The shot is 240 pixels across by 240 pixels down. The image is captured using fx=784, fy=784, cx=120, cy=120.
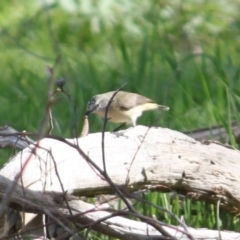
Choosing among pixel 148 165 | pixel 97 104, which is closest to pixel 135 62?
pixel 97 104

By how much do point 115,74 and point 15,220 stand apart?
11.7 ft

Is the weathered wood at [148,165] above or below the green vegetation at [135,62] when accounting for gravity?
below

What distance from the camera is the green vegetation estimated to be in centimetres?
529

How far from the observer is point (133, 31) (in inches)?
322

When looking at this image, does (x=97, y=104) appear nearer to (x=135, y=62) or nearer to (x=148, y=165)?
(x=148, y=165)

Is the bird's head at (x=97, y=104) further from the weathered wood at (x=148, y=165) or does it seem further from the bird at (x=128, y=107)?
the weathered wood at (x=148, y=165)

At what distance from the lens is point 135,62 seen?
7090 mm

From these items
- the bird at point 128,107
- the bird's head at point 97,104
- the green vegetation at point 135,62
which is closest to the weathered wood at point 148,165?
the green vegetation at point 135,62

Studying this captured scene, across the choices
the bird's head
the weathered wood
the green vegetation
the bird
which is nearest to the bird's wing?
the bird

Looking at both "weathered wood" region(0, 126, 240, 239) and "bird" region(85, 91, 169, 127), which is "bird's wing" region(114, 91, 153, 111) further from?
"weathered wood" region(0, 126, 240, 239)

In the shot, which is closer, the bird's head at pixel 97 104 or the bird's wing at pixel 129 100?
the bird's head at pixel 97 104

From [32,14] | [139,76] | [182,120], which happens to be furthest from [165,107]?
[32,14]

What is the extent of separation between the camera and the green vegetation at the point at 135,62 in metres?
5.29

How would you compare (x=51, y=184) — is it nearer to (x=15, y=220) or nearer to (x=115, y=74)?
(x=15, y=220)
